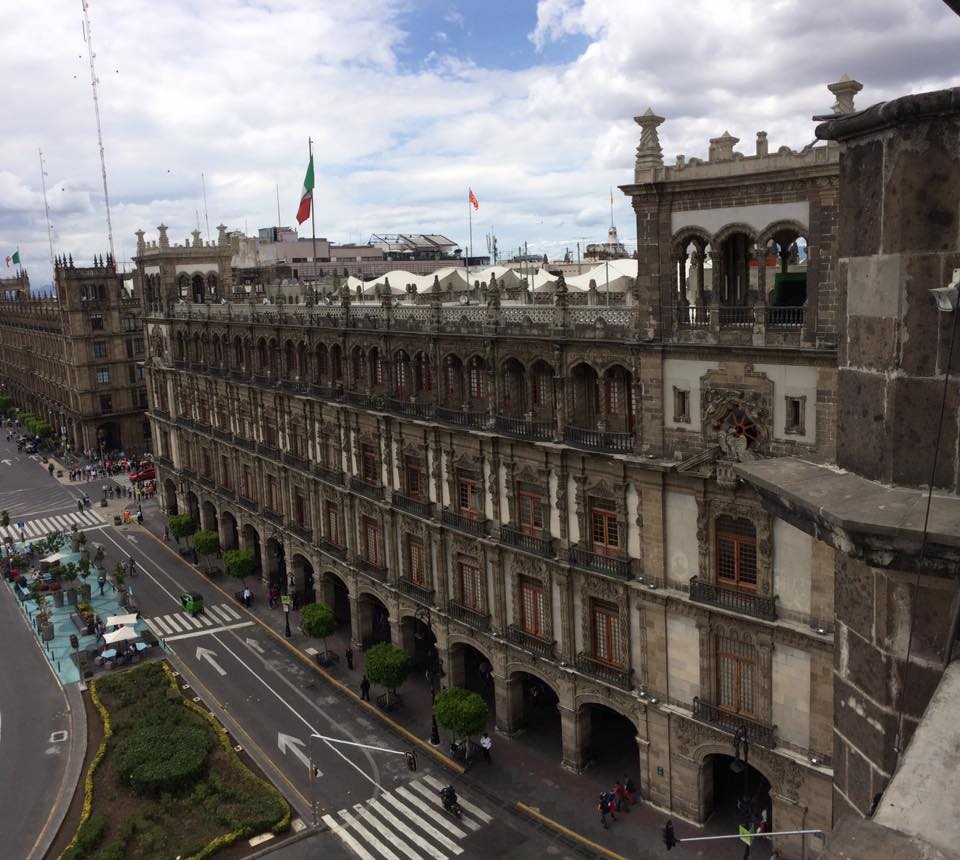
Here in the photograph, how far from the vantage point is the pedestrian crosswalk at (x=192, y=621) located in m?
64.7

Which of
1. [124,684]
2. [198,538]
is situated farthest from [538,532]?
[198,538]

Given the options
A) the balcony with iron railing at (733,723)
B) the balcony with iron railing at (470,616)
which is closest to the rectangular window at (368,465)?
the balcony with iron railing at (470,616)

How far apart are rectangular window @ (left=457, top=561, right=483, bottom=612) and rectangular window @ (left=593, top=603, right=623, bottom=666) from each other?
7998 millimetres

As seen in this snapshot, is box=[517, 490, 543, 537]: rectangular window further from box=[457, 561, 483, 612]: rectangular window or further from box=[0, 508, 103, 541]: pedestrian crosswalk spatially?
box=[0, 508, 103, 541]: pedestrian crosswalk

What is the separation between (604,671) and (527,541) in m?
7.17

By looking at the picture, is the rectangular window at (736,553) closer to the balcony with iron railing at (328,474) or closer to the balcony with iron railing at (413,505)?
the balcony with iron railing at (413,505)

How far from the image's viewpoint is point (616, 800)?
4006 centimetres

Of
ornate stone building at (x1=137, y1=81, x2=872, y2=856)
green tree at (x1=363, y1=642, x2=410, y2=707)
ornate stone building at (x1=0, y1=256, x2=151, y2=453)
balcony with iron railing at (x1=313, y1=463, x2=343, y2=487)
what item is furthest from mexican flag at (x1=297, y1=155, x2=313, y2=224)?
ornate stone building at (x1=0, y1=256, x2=151, y2=453)

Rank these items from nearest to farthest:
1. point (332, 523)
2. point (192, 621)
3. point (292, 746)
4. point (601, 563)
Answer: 1. point (601, 563)
2. point (292, 746)
3. point (332, 523)
4. point (192, 621)

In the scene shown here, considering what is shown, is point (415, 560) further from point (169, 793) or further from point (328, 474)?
point (169, 793)

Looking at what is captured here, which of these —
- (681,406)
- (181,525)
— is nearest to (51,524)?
(181,525)

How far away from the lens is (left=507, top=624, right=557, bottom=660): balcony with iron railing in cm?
4338

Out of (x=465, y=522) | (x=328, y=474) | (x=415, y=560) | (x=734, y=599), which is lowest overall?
(x=415, y=560)

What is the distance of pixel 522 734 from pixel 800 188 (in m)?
30.8
